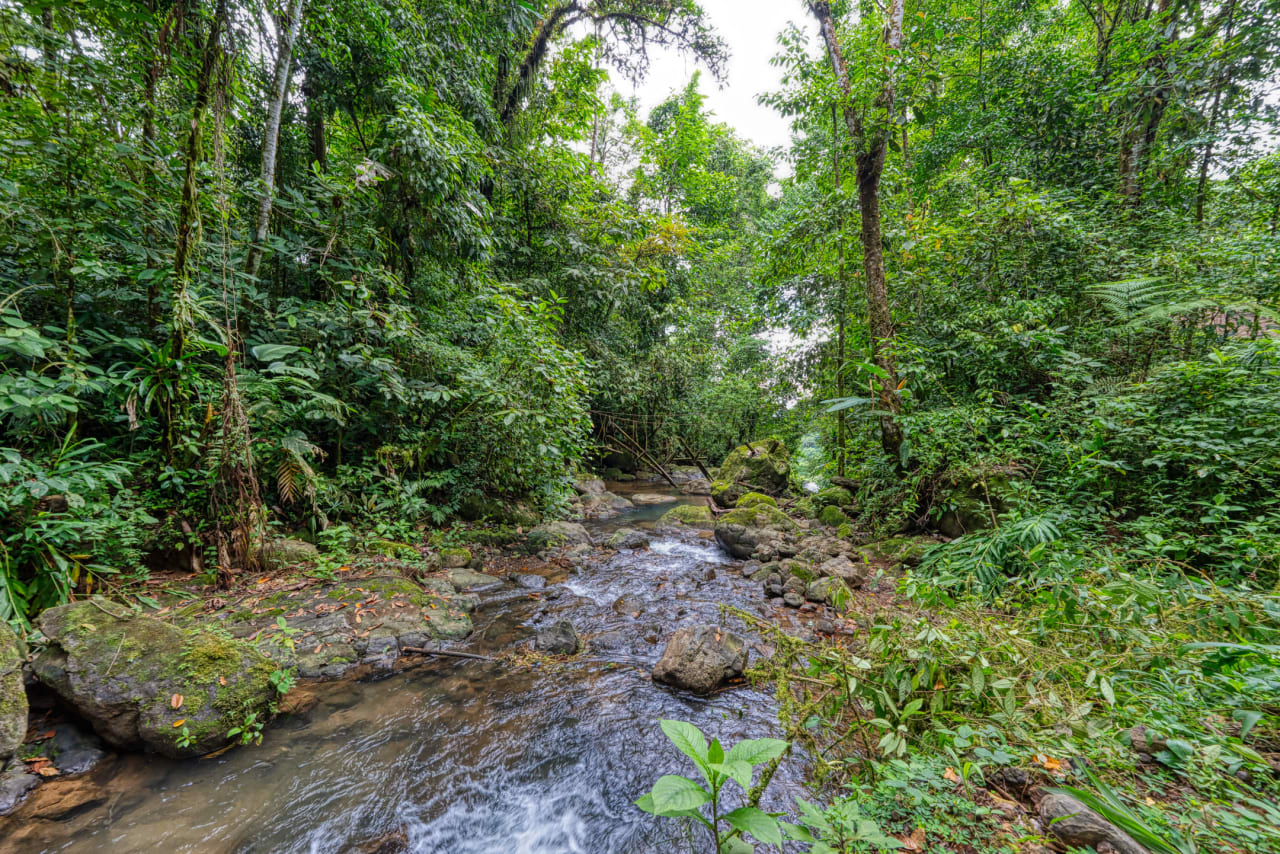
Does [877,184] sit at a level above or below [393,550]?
above

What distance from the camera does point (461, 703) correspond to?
3252 millimetres

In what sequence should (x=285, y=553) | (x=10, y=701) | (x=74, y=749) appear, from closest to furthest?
1. (x=10, y=701)
2. (x=74, y=749)
3. (x=285, y=553)

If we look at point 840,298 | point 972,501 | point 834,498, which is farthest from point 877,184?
point 834,498

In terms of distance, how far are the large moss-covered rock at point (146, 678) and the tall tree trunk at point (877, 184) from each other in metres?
6.91

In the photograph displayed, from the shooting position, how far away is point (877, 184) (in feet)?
21.6

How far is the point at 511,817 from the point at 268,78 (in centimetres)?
913

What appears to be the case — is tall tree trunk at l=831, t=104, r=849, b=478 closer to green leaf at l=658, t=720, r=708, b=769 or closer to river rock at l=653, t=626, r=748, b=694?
river rock at l=653, t=626, r=748, b=694

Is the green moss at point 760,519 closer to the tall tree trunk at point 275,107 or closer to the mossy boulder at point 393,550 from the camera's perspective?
the mossy boulder at point 393,550

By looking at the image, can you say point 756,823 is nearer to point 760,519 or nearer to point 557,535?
point 557,535

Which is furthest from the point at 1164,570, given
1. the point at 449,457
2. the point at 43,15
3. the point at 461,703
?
the point at 43,15

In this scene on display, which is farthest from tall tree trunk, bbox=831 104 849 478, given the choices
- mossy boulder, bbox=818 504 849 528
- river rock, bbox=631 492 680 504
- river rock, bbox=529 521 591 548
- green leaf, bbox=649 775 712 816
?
green leaf, bbox=649 775 712 816

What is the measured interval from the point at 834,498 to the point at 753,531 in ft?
6.62

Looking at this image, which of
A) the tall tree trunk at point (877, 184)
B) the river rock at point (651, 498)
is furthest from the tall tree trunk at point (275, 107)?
the river rock at point (651, 498)

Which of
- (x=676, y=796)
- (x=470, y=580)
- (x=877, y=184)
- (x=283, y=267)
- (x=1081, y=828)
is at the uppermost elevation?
(x=877, y=184)
